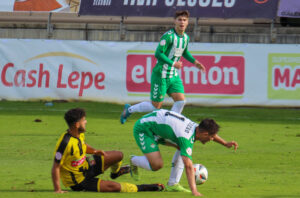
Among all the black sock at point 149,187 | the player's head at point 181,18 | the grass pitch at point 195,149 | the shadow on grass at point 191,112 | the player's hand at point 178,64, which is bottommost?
the shadow on grass at point 191,112

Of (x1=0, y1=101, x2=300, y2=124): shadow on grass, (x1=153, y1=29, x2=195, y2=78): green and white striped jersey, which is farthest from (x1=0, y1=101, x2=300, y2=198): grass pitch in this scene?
(x1=153, y1=29, x2=195, y2=78): green and white striped jersey

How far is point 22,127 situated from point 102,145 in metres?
3.28

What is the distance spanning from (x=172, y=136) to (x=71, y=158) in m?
1.25

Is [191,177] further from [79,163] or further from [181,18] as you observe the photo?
[181,18]

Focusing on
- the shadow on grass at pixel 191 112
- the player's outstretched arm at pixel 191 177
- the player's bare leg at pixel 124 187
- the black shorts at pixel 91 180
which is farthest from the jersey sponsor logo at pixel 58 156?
the shadow on grass at pixel 191 112

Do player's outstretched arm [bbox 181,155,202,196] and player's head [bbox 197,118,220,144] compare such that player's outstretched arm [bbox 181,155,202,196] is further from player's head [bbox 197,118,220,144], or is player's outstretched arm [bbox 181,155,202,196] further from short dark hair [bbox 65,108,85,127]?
short dark hair [bbox 65,108,85,127]

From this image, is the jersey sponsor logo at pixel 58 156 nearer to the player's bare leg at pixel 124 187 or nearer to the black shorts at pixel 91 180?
the black shorts at pixel 91 180

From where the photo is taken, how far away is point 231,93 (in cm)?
1917

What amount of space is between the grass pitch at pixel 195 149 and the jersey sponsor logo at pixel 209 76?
0.55 meters

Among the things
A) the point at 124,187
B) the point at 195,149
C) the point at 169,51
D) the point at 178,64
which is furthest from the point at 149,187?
the point at 169,51

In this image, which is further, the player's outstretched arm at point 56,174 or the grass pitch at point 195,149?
the grass pitch at point 195,149

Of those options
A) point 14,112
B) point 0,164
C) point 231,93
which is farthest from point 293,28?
point 0,164

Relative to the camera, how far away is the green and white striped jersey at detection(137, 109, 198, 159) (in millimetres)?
8039

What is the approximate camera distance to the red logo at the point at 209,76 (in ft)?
62.8
